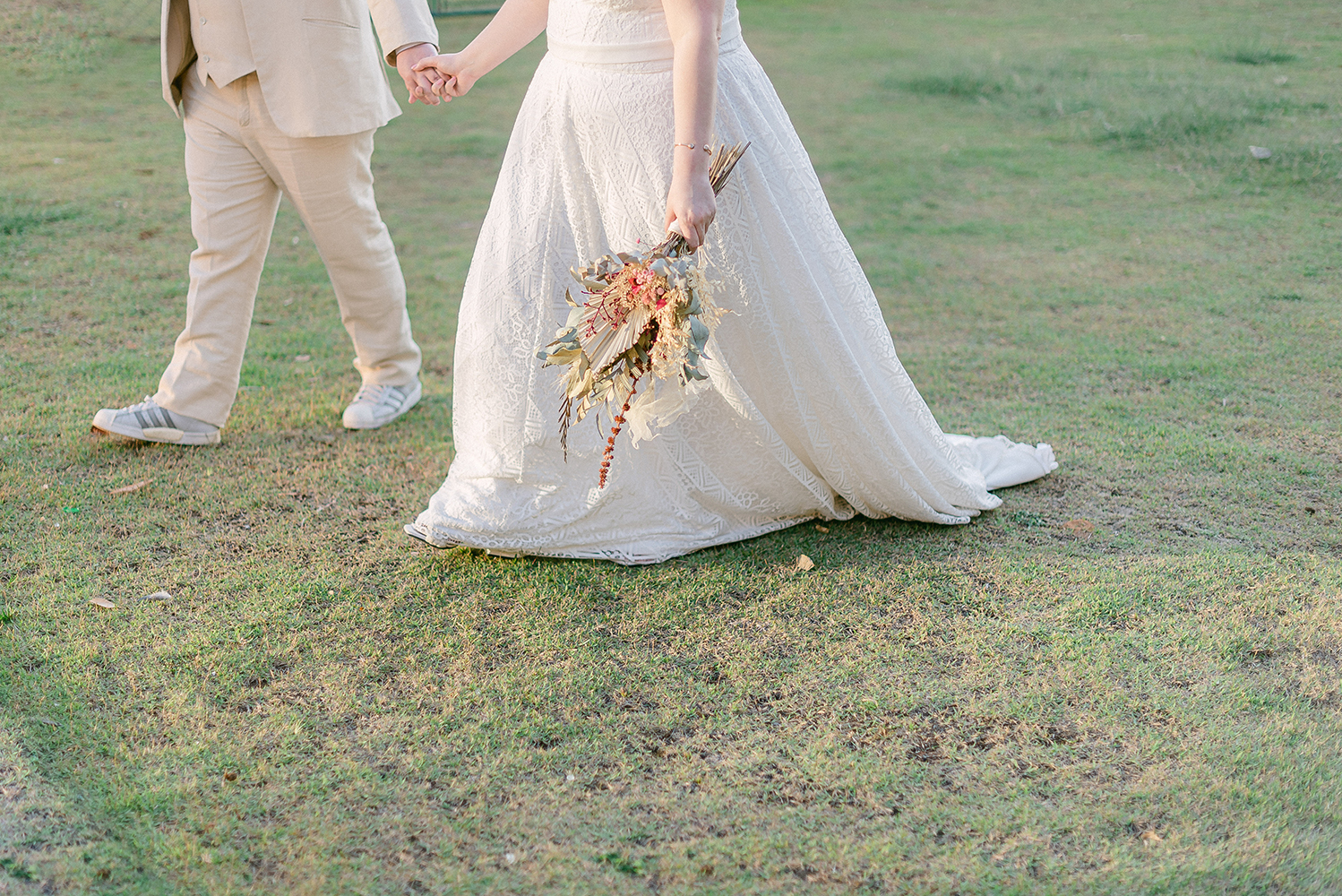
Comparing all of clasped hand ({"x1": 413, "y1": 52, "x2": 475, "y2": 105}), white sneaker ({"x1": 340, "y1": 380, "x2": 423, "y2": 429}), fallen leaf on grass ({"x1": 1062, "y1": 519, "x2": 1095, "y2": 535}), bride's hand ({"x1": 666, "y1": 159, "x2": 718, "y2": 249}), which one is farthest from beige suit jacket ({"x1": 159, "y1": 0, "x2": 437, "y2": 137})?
fallen leaf on grass ({"x1": 1062, "y1": 519, "x2": 1095, "y2": 535})

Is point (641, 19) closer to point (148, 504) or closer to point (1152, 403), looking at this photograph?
point (148, 504)

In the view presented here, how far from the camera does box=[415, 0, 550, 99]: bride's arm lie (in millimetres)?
2988

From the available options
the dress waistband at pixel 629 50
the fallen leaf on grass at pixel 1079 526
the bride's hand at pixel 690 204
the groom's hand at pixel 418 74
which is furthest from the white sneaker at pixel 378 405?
the fallen leaf on grass at pixel 1079 526

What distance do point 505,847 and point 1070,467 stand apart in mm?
2270

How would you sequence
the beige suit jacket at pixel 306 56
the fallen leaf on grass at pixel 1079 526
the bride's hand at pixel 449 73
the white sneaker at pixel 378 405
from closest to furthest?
the bride's hand at pixel 449 73 → the fallen leaf on grass at pixel 1079 526 → the beige suit jacket at pixel 306 56 → the white sneaker at pixel 378 405

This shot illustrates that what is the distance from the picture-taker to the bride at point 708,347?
283 centimetres

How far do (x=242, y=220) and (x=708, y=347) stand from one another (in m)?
1.72

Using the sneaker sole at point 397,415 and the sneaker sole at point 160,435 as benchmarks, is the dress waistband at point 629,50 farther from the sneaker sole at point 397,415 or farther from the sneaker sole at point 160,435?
the sneaker sole at point 160,435

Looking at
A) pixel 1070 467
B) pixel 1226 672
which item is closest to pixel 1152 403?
pixel 1070 467

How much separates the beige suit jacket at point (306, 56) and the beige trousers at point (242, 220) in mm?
79

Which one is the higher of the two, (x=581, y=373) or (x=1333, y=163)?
(x=581, y=373)

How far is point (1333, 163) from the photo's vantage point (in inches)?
258

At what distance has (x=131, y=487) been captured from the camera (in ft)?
11.6

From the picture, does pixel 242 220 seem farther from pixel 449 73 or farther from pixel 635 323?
pixel 635 323
